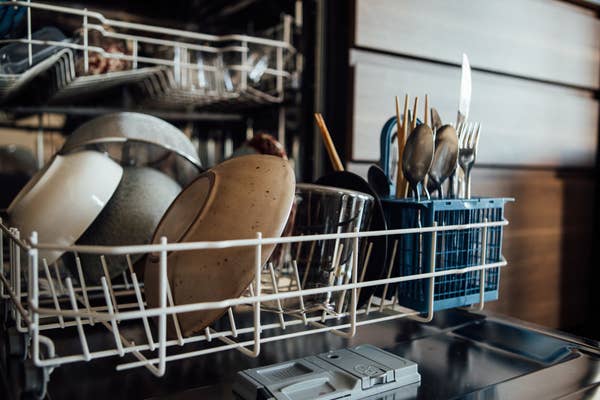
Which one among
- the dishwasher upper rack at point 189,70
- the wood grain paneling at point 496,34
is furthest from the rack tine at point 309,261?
the wood grain paneling at point 496,34

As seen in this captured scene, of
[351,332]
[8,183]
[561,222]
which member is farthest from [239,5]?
[561,222]

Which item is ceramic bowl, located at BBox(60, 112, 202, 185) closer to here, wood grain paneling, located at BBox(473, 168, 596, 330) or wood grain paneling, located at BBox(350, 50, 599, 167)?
wood grain paneling, located at BBox(350, 50, 599, 167)

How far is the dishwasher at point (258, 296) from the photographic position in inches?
16.6

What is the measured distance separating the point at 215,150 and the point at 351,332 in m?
0.73

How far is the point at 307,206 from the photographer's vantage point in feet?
1.95

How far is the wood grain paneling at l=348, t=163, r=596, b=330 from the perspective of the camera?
1189 millimetres

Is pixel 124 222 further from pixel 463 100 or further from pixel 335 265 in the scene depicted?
pixel 463 100

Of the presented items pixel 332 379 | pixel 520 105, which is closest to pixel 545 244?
pixel 520 105

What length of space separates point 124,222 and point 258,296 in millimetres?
308

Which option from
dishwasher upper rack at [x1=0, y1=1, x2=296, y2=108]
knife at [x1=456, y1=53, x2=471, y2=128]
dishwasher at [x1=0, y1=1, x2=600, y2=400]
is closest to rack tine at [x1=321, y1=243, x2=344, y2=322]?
dishwasher at [x1=0, y1=1, x2=600, y2=400]

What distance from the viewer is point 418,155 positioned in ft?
1.81

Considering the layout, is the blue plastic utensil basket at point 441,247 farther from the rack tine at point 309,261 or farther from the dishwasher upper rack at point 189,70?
the dishwasher upper rack at point 189,70

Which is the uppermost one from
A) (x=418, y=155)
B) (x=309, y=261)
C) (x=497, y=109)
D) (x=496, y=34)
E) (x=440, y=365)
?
(x=496, y=34)

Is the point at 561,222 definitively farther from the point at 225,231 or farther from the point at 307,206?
the point at 225,231
